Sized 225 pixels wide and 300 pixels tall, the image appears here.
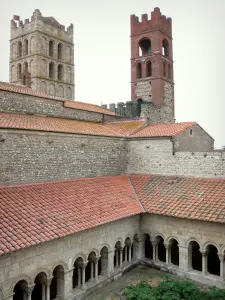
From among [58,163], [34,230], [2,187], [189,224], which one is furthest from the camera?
[58,163]

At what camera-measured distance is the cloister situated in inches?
353

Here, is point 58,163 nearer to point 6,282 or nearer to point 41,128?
point 41,128

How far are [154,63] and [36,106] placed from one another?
10.5 meters

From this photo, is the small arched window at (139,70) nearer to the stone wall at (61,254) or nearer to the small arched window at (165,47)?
the small arched window at (165,47)

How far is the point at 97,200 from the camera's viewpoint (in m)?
11.9

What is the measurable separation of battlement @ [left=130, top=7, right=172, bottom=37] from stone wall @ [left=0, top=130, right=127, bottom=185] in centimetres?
1112

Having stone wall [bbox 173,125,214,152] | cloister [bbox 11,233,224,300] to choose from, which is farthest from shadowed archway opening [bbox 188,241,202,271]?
stone wall [bbox 173,125,214,152]

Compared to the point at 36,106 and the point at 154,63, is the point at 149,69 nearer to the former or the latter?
the point at 154,63

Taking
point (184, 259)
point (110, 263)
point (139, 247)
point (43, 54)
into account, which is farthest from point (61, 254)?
point (43, 54)

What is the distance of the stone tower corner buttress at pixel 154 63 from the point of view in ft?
70.0

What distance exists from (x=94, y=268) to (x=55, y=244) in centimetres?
256

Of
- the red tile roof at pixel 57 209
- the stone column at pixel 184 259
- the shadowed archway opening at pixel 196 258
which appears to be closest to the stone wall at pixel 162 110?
the red tile roof at pixel 57 209

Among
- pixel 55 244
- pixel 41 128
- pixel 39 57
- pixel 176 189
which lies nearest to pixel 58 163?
pixel 41 128

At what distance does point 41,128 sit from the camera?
1182cm
